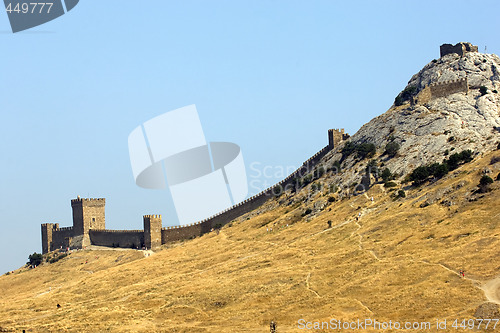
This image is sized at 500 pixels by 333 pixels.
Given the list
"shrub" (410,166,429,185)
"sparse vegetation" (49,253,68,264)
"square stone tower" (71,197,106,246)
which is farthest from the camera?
"square stone tower" (71,197,106,246)

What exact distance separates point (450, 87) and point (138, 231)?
47.6 m

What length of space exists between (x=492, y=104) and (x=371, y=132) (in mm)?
16629

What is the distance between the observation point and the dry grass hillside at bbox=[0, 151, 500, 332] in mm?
53469

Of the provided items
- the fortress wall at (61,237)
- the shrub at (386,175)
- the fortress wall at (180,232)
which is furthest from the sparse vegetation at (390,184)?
the fortress wall at (61,237)

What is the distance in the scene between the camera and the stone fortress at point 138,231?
4053 inches

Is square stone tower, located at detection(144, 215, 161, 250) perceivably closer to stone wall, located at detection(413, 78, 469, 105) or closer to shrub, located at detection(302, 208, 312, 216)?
shrub, located at detection(302, 208, 312, 216)

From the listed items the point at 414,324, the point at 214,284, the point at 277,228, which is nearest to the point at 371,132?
the point at 277,228

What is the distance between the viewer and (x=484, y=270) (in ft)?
176

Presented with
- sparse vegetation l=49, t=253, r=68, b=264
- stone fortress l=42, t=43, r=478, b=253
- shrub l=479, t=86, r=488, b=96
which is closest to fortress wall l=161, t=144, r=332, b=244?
stone fortress l=42, t=43, r=478, b=253

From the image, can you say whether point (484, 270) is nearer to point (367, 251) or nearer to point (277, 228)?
point (367, 251)

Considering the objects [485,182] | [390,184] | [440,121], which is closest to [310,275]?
[485,182]

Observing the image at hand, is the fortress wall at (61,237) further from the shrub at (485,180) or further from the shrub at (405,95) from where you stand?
the shrub at (485,180)

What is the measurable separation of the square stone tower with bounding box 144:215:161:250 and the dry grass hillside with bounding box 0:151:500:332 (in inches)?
296

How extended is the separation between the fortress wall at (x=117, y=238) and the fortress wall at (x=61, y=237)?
377 centimetres
